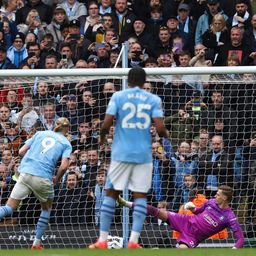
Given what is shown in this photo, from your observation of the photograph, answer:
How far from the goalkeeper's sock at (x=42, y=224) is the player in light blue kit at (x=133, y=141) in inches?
130

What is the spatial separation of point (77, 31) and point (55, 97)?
4.03 m

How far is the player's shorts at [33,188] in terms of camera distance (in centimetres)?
1784

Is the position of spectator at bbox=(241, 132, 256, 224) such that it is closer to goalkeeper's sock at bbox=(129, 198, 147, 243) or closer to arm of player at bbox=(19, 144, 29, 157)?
arm of player at bbox=(19, 144, 29, 157)

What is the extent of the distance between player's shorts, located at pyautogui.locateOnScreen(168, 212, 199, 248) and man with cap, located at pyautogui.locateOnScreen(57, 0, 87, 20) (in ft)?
Result: 21.0

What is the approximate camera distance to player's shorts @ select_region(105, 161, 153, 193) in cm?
1434

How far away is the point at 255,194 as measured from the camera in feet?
62.2

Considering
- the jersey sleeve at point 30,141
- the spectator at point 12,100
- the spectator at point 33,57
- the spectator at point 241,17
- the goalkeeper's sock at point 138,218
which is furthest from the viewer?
the spectator at point 241,17

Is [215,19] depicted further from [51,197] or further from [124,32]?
[51,197]

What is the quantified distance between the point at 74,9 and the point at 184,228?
Result: 6754mm

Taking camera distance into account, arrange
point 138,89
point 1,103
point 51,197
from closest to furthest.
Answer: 1. point 138,89
2. point 51,197
3. point 1,103

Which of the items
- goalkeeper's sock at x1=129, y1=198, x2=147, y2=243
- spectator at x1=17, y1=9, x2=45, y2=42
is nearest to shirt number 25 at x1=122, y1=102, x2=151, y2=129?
goalkeeper's sock at x1=129, y1=198, x2=147, y2=243

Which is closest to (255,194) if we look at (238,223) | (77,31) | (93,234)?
(238,223)

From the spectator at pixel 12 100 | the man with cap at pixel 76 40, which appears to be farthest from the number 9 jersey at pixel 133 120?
the man with cap at pixel 76 40

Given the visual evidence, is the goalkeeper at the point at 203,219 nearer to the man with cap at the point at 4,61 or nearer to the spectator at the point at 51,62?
the spectator at the point at 51,62
